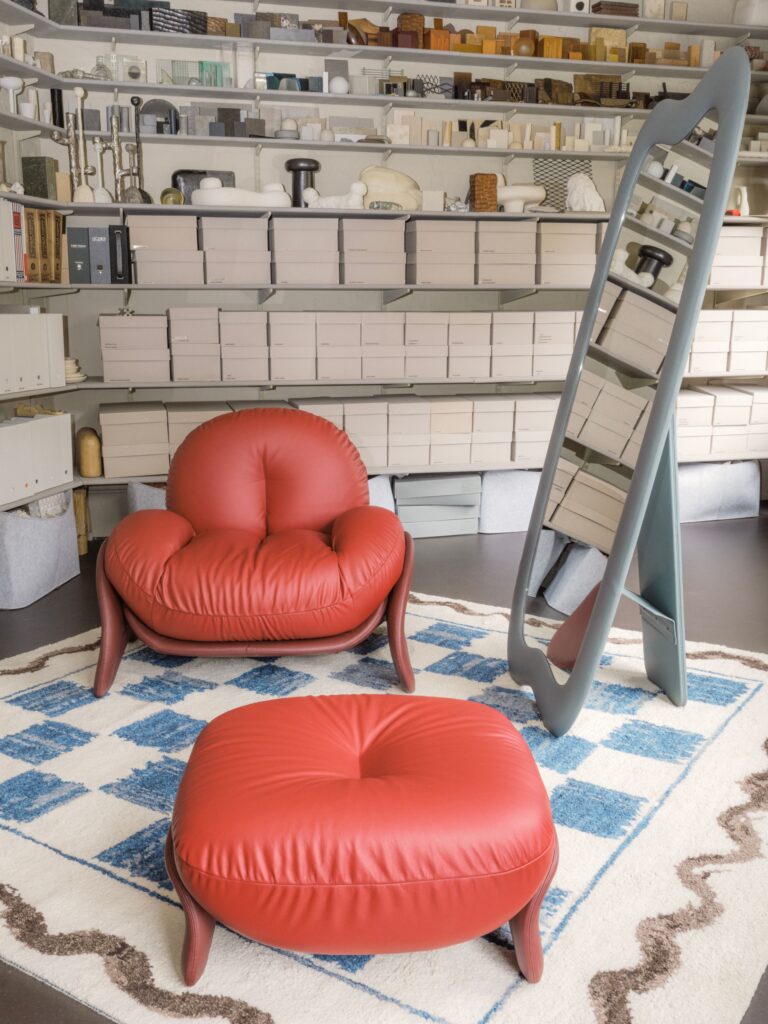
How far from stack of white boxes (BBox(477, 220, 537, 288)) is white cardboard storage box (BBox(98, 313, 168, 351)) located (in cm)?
151

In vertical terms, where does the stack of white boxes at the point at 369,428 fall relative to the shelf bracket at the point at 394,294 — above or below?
below

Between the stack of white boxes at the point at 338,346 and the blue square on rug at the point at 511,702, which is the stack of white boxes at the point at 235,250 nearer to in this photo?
the stack of white boxes at the point at 338,346

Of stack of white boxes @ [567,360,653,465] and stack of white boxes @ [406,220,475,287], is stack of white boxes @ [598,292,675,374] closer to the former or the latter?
stack of white boxes @ [567,360,653,465]

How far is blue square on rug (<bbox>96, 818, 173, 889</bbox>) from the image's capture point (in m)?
1.98

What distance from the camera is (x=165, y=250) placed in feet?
14.1

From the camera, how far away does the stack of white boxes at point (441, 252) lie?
15.0ft

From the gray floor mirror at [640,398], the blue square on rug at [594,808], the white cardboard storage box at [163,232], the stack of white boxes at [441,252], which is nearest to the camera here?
the blue square on rug at [594,808]

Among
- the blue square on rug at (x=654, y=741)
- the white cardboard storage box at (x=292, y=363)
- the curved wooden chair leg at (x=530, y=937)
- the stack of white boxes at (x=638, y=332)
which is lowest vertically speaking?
the blue square on rug at (x=654, y=741)

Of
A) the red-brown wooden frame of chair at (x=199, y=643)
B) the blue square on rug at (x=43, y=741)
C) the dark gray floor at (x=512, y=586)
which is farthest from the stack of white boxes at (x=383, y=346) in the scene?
the blue square on rug at (x=43, y=741)

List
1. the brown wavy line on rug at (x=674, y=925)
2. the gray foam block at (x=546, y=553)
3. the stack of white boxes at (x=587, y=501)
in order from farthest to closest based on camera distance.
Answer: the gray foam block at (x=546, y=553) < the stack of white boxes at (x=587, y=501) < the brown wavy line on rug at (x=674, y=925)

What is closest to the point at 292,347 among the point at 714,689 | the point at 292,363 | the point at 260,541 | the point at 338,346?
the point at 292,363

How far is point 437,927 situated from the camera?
1562 mm

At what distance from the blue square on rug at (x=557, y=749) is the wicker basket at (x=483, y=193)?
2875 mm

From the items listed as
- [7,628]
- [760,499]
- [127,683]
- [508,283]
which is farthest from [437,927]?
[760,499]
